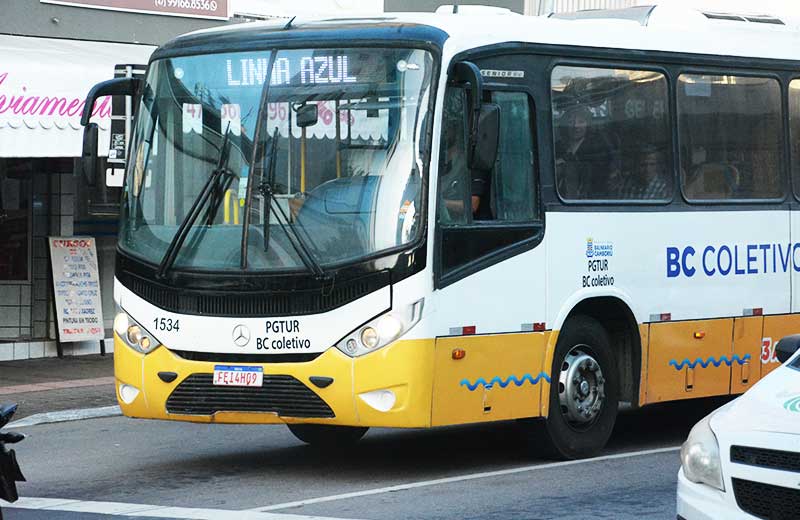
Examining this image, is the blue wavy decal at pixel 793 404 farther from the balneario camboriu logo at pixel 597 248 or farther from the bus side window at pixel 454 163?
the balneario camboriu logo at pixel 597 248

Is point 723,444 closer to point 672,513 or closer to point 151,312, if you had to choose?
point 672,513

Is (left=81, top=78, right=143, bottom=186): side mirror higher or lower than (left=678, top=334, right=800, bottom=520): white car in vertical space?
higher

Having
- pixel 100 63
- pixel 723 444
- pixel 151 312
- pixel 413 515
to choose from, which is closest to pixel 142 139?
pixel 151 312

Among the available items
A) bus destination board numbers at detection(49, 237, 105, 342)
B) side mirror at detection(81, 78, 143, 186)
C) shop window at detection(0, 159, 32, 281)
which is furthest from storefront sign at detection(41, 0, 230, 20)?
side mirror at detection(81, 78, 143, 186)

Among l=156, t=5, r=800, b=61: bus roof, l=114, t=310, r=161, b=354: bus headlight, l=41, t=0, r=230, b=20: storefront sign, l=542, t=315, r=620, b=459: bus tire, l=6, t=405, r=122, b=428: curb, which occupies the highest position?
l=41, t=0, r=230, b=20: storefront sign

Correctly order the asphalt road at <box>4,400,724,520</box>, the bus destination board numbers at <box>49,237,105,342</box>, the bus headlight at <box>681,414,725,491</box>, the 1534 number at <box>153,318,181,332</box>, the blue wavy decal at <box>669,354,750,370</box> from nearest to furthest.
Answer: the bus headlight at <box>681,414,725,491</box> < the asphalt road at <box>4,400,724,520</box> < the 1534 number at <box>153,318,181,332</box> < the blue wavy decal at <box>669,354,750,370</box> < the bus destination board numbers at <box>49,237,105,342</box>

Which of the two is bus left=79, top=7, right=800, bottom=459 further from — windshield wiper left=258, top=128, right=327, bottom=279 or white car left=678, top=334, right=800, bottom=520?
white car left=678, top=334, right=800, bottom=520

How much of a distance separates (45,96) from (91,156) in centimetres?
613

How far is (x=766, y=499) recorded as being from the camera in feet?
23.2

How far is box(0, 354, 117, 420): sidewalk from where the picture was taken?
53.7 feet

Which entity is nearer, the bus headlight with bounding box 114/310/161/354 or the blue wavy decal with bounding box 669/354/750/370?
the bus headlight with bounding box 114/310/161/354

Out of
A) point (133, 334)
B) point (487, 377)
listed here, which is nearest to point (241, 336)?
point (133, 334)

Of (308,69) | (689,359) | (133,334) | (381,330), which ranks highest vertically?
(308,69)

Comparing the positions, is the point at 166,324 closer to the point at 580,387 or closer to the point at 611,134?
the point at 580,387
